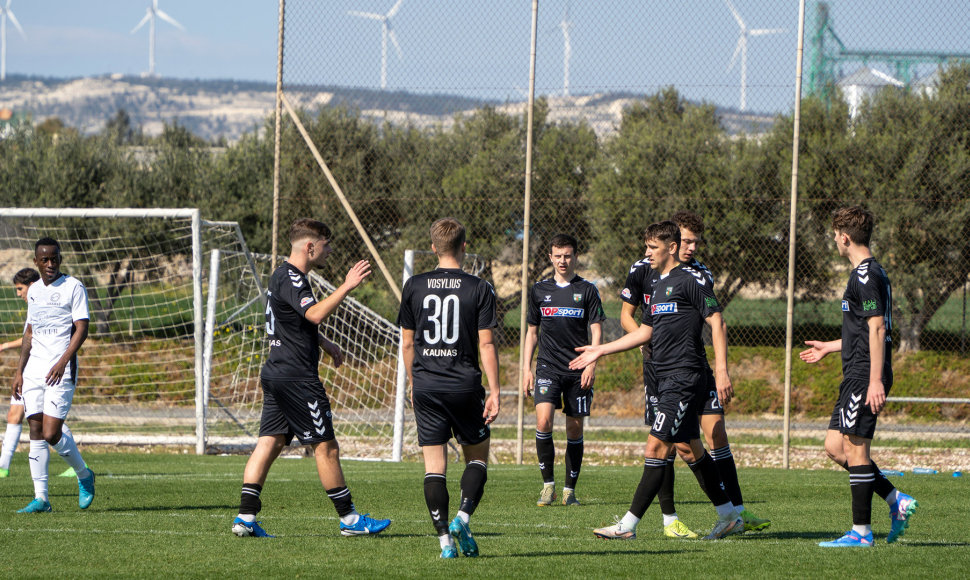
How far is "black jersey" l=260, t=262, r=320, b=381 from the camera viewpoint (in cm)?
681

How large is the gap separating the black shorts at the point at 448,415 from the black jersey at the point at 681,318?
1483 mm

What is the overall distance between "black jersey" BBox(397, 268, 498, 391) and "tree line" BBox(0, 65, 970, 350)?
8.88 meters

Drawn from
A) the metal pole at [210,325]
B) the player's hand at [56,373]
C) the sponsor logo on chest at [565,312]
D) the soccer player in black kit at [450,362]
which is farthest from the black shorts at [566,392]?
the metal pole at [210,325]

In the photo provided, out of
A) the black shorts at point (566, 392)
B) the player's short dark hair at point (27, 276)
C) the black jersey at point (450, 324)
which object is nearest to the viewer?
the black jersey at point (450, 324)

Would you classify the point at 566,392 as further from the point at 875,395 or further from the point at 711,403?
the point at 875,395

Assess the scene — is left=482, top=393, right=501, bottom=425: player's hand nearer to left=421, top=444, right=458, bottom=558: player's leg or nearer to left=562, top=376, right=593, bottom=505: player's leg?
left=421, top=444, right=458, bottom=558: player's leg

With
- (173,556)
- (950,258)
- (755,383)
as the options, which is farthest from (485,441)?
(755,383)

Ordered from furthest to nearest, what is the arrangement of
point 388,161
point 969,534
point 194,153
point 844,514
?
point 194,153 < point 388,161 < point 844,514 < point 969,534

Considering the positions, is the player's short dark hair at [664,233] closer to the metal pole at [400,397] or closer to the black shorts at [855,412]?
the black shorts at [855,412]

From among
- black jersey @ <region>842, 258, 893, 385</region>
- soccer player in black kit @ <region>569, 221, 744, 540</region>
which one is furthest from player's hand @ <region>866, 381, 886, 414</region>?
soccer player in black kit @ <region>569, 221, 744, 540</region>

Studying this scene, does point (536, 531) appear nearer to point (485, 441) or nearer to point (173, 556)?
point (485, 441)

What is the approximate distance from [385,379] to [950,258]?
908cm

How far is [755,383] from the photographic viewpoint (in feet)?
61.5

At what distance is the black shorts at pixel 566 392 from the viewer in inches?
371
